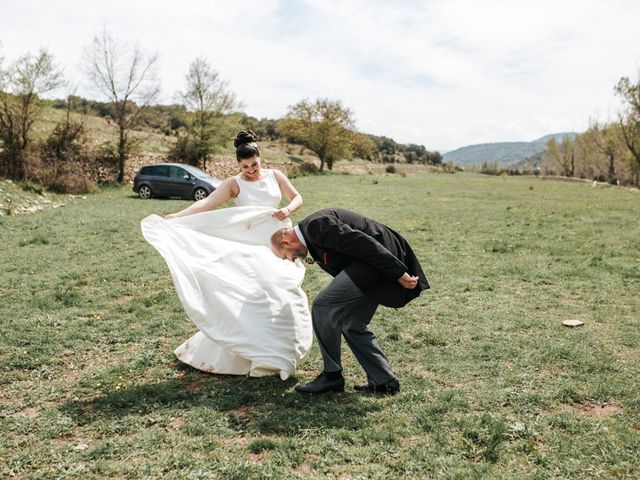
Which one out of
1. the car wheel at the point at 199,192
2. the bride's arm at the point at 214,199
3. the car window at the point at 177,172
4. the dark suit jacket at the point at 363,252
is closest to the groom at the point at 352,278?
the dark suit jacket at the point at 363,252

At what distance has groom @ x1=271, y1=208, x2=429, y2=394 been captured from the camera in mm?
4320

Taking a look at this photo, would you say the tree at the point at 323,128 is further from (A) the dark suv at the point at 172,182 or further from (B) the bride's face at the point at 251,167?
(B) the bride's face at the point at 251,167

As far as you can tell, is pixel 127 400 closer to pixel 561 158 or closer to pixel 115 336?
pixel 115 336

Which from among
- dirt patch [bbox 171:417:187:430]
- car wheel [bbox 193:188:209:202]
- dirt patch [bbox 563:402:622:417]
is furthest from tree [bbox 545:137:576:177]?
dirt patch [bbox 171:417:187:430]

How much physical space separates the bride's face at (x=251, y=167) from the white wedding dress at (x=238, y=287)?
9cm

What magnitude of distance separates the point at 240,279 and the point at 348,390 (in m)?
1.62

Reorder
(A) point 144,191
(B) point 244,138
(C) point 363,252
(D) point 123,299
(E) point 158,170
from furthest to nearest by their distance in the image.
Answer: (A) point 144,191 < (E) point 158,170 < (D) point 123,299 < (B) point 244,138 < (C) point 363,252

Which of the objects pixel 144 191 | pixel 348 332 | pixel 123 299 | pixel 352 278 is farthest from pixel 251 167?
pixel 144 191

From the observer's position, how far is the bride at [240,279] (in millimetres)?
5000

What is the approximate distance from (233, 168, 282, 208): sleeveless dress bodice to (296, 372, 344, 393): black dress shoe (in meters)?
2.19

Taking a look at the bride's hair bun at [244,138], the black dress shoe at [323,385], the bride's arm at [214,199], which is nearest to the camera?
the black dress shoe at [323,385]

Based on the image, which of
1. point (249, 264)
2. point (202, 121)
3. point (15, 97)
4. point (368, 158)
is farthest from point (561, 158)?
point (249, 264)

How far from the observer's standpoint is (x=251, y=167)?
5727mm

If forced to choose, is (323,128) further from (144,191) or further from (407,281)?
(407,281)
